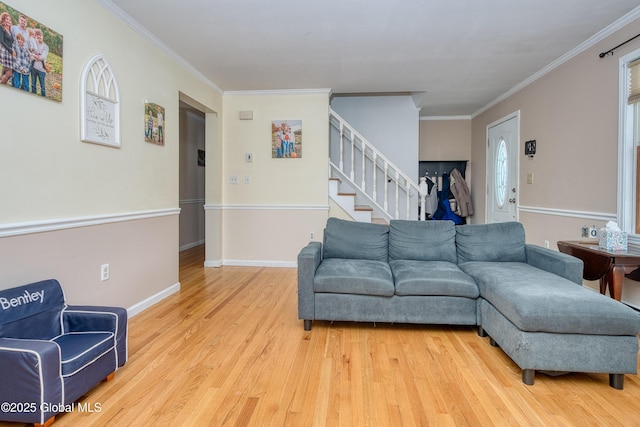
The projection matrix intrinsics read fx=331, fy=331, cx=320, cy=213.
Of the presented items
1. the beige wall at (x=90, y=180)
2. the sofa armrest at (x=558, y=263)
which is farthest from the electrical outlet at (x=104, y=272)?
the sofa armrest at (x=558, y=263)

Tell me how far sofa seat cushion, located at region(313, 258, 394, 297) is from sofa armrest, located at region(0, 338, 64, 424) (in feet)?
5.37

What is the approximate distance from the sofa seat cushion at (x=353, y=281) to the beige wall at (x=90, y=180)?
166cm

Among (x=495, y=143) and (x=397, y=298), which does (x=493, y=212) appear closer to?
(x=495, y=143)

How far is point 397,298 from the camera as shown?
257 centimetres

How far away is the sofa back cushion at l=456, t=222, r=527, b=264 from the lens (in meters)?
2.96

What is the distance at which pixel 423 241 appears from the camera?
3.11 m

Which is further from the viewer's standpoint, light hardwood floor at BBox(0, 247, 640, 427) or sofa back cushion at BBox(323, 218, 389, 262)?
sofa back cushion at BBox(323, 218, 389, 262)

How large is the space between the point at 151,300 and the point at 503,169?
518cm

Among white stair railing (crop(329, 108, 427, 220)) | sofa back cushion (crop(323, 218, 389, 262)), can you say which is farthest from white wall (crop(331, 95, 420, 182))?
sofa back cushion (crop(323, 218, 389, 262))

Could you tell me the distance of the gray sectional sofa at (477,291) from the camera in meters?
1.81

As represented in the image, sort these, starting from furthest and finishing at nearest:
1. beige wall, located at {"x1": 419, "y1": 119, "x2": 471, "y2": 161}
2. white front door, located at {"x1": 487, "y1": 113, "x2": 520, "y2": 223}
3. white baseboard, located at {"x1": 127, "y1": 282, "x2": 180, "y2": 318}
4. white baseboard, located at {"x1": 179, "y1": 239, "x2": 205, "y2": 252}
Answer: beige wall, located at {"x1": 419, "y1": 119, "x2": 471, "y2": 161} < white baseboard, located at {"x1": 179, "y1": 239, "x2": 205, "y2": 252} < white front door, located at {"x1": 487, "y1": 113, "x2": 520, "y2": 223} < white baseboard, located at {"x1": 127, "y1": 282, "x2": 180, "y2": 318}

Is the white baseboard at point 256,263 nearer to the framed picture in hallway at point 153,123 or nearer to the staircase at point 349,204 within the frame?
the staircase at point 349,204

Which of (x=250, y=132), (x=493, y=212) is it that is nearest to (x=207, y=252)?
(x=250, y=132)

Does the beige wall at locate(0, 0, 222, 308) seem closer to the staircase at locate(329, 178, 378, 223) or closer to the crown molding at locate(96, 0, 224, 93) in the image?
the crown molding at locate(96, 0, 224, 93)
